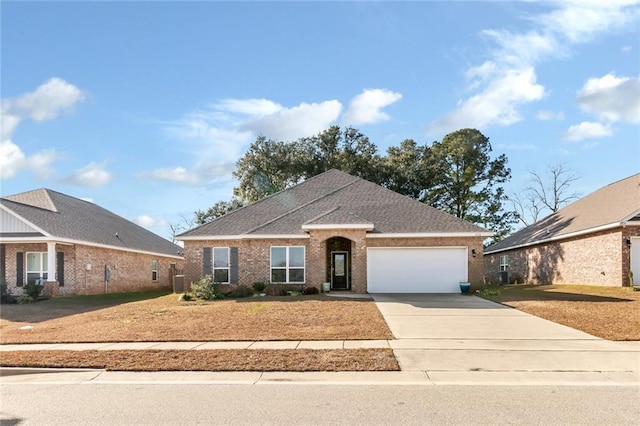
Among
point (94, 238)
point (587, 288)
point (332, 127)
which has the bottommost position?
point (587, 288)

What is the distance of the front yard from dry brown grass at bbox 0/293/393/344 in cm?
2

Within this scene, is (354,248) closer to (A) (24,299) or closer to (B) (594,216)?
(B) (594,216)

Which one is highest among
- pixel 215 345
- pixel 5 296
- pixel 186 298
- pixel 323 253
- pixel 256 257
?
pixel 323 253

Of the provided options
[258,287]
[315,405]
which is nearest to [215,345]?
[315,405]

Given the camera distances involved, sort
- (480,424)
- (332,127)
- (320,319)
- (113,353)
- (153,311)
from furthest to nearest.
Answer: (332,127) < (153,311) < (320,319) < (113,353) < (480,424)

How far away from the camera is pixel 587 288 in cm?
2389

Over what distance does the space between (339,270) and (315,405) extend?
20336 millimetres

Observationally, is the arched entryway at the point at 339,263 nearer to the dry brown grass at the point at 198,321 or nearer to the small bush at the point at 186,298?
the dry brown grass at the point at 198,321

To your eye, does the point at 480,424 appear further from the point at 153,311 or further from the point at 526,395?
the point at 153,311

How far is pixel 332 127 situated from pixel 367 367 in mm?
36066

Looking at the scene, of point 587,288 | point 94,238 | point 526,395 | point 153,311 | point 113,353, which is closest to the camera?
point 526,395

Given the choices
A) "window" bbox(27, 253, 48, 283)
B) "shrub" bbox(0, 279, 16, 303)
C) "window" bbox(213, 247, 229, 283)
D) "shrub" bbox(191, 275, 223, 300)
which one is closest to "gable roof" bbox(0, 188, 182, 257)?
"window" bbox(27, 253, 48, 283)

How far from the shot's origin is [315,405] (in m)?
6.81

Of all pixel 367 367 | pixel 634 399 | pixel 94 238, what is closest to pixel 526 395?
pixel 634 399
